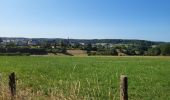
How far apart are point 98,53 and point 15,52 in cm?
2157

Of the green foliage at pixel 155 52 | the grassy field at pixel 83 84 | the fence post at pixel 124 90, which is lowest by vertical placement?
the green foliage at pixel 155 52

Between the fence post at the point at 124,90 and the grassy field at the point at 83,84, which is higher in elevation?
the fence post at the point at 124,90

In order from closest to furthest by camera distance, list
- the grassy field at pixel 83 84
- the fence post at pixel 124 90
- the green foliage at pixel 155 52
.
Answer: the fence post at pixel 124 90, the grassy field at pixel 83 84, the green foliage at pixel 155 52

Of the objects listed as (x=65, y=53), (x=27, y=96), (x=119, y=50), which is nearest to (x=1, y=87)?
(x=27, y=96)

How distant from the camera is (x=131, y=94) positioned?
16.2 m

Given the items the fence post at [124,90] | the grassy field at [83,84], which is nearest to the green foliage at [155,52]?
the grassy field at [83,84]

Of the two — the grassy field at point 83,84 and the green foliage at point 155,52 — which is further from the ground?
the grassy field at point 83,84

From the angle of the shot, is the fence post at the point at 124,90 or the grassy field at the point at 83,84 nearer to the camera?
the fence post at the point at 124,90

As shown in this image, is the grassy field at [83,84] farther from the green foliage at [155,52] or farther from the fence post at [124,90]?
the green foliage at [155,52]

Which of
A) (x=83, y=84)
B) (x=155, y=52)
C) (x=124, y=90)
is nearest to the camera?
(x=124, y=90)

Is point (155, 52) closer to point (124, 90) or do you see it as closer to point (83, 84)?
point (83, 84)

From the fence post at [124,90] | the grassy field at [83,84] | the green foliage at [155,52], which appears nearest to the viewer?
the fence post at [124,90]

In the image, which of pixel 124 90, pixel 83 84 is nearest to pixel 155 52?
pixel 83 84

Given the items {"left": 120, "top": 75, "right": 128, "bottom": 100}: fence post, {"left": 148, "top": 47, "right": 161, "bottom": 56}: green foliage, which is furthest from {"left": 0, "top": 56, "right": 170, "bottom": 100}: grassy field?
{"left": 148, "top": 47, "right": 161, "bottom": 56}: green foliage
